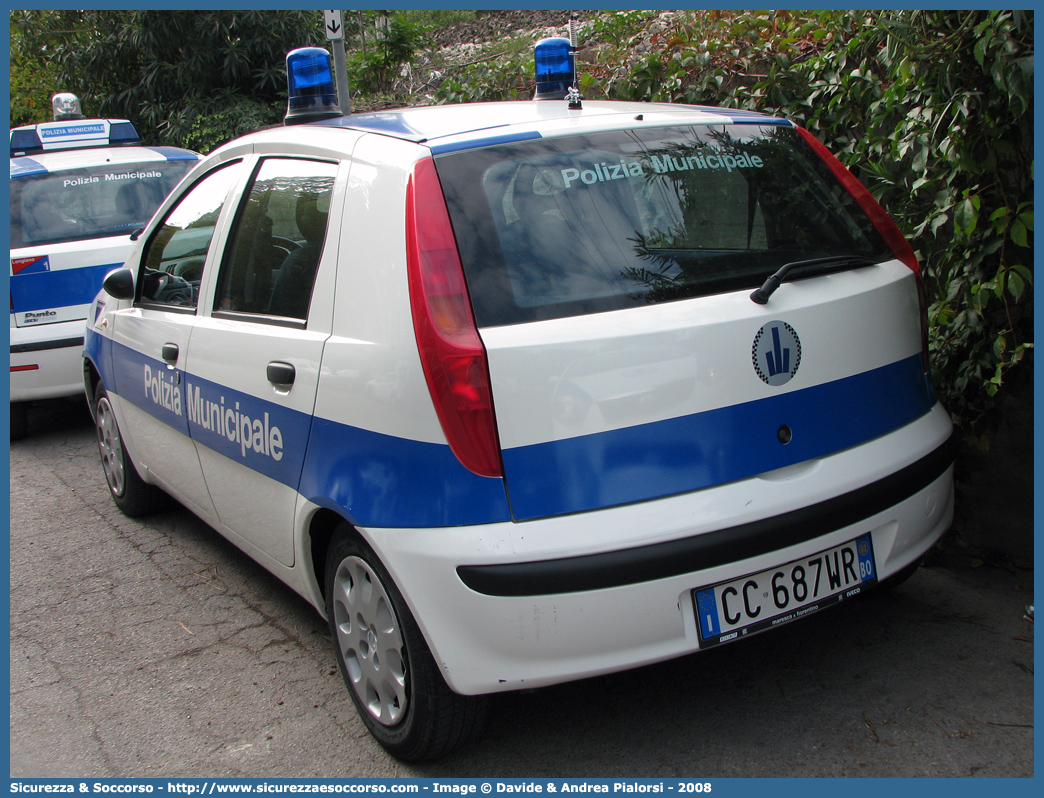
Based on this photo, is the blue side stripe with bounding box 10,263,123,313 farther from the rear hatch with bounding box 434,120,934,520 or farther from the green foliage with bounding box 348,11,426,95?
the green foliage with bounding box 348,11,426,95

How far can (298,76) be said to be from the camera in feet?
11.5

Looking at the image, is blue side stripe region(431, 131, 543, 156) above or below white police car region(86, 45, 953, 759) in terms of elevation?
above

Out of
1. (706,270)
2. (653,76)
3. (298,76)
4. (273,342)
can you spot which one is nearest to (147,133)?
(653,76)

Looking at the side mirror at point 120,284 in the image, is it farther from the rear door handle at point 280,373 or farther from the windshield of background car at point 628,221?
the windshield of background car at point 628,221

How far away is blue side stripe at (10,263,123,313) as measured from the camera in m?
6.20

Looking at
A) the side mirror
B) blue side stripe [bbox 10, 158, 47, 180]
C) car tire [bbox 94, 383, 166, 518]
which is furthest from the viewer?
blue side stripe [bbox 10, 158, 47, 180]

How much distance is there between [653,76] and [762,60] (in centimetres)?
73

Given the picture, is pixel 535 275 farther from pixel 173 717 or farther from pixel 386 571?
pixel 173 717

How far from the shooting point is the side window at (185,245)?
3.50 m

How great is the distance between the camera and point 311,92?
346cm

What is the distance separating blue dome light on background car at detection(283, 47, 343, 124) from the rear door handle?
1.07 m

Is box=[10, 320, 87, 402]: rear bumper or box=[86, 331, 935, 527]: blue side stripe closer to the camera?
box=[86, 331, 935, 527]: blue side stripe

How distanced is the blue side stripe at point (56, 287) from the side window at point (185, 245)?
253cm

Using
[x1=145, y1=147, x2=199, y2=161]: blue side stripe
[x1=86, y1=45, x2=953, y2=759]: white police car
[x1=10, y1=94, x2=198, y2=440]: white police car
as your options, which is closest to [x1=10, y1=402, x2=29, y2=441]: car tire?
[x1=10, y1=94, x2=198, y2=440]: white police car
